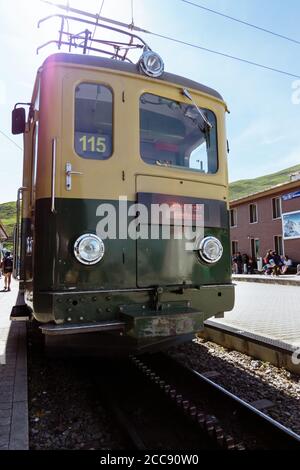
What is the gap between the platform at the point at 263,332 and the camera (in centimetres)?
491

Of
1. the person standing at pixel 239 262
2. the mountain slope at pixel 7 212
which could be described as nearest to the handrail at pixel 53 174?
the person standing at pixel 239 262

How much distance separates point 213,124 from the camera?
15.6 feet

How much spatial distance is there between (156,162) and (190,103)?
0.91 m

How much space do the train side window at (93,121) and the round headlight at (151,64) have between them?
0.52m

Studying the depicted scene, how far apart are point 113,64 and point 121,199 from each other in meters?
1.49

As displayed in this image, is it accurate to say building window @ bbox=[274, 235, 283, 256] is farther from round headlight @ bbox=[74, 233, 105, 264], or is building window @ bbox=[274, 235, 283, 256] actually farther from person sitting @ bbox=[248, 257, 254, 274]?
round headlight @ bbox=[74, 233, 105, 264]

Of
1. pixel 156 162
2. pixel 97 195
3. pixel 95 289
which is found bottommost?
pixel 95 289

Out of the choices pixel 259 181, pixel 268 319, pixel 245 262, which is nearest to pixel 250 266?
pixel 245 262

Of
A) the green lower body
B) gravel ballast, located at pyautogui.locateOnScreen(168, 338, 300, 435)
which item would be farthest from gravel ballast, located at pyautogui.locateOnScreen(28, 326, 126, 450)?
gravel ballast, located at pyautogui.locateOnScreen(168, 338, 300, 435)

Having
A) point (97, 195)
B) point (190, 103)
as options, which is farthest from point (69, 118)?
point (190, 103)

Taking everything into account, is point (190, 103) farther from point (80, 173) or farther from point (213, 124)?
point (80, 173)

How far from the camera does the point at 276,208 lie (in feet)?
90.8

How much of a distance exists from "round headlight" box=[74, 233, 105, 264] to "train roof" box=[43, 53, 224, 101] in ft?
6.00

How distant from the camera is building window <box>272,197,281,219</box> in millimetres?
27375
